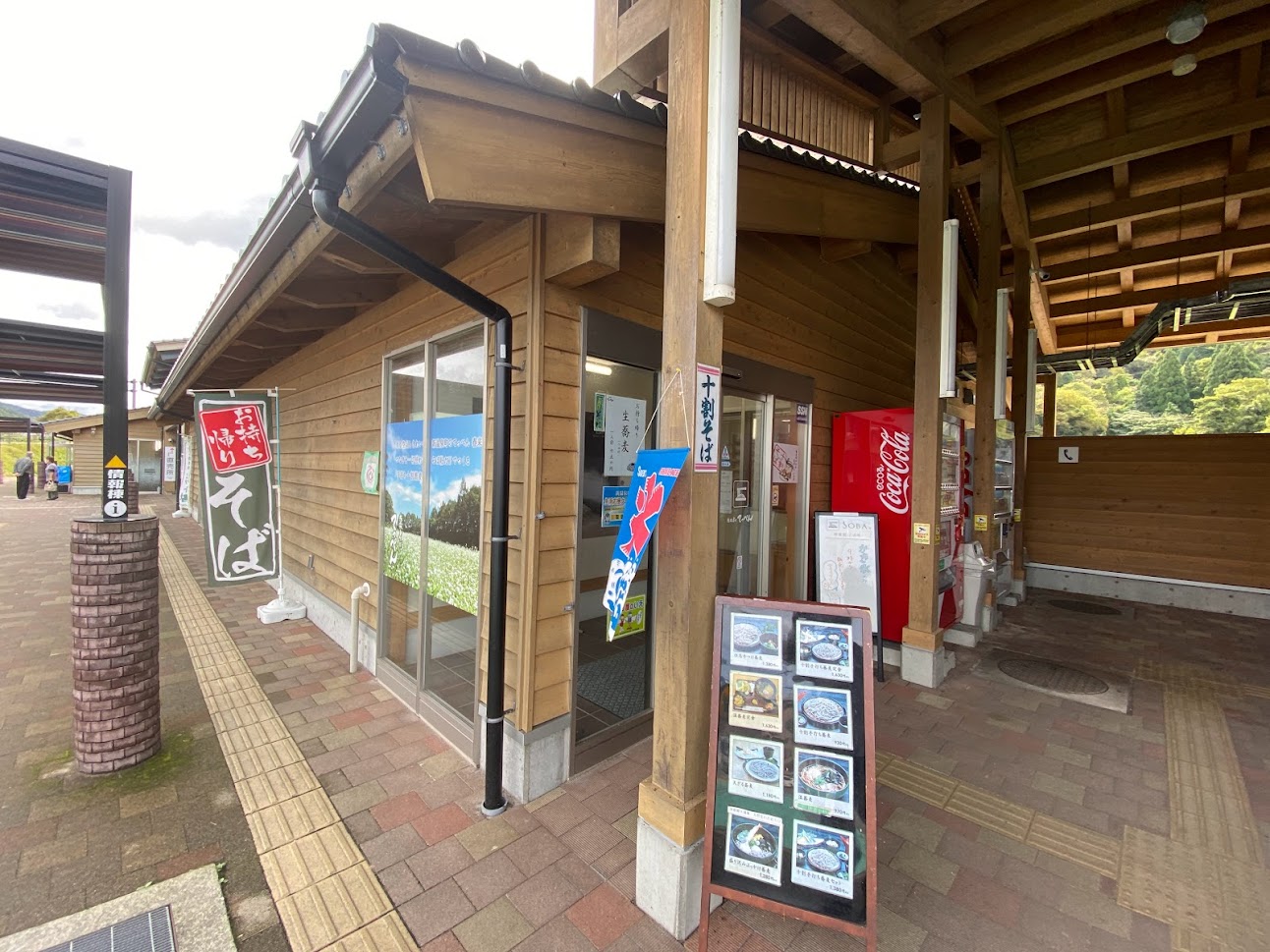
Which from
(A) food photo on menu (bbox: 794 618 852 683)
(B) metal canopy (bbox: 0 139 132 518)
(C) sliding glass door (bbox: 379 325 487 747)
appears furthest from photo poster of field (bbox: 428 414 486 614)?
(A) food photo on menu (bbox: 794 618 852 683)

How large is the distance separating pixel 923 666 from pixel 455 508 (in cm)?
368

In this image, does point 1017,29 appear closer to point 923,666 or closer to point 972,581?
point 972,581

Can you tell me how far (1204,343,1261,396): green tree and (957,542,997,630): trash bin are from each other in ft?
123

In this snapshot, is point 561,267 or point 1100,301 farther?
point 1100,301

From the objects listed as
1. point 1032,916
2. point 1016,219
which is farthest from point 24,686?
point 1016,219

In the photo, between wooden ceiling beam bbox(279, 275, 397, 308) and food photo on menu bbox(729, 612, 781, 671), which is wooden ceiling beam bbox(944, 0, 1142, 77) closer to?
food photo on menu bbox(729, 612, 781, 671)

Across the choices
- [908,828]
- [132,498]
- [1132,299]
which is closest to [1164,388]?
[1132,299]

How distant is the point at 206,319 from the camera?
4820 mm

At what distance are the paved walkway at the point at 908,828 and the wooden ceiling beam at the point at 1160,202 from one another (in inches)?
209

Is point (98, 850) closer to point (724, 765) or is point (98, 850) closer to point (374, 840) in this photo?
point (374, 840)

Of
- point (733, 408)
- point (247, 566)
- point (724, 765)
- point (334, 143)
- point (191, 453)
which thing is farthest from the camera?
point (191, 453)

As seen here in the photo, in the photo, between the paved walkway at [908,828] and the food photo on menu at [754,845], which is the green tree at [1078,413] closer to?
the paved walkway at [908,828]

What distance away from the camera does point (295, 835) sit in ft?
7.63

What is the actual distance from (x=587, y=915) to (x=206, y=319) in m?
5.70
